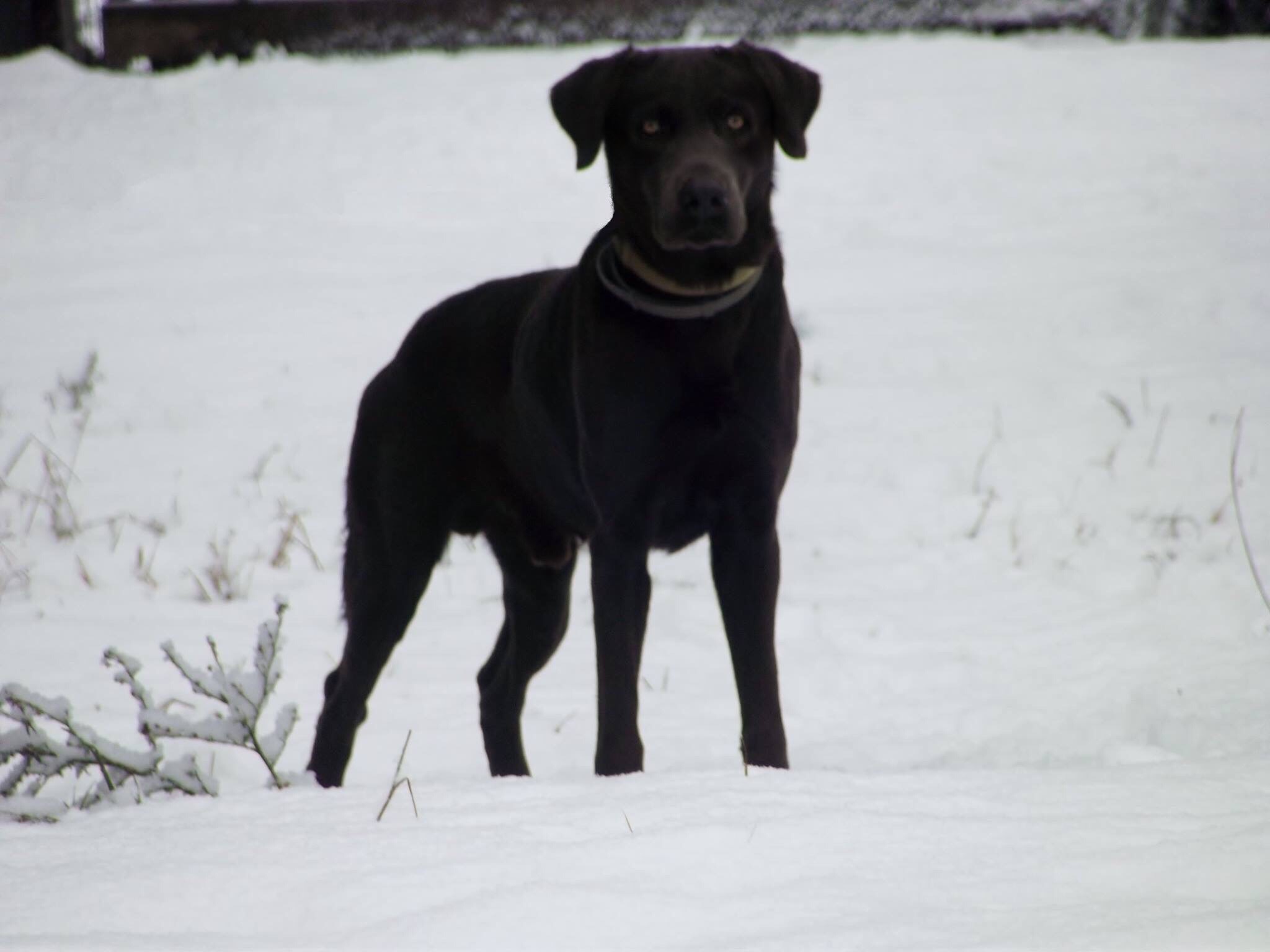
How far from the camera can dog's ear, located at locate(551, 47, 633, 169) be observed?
10.0ft

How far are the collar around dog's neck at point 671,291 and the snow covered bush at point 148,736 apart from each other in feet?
3.41

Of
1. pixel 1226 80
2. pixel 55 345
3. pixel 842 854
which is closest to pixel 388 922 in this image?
pixel 842 854

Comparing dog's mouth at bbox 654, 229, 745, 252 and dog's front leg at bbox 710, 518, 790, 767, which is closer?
dog's mouth at bbox 654, 229, 745, 252

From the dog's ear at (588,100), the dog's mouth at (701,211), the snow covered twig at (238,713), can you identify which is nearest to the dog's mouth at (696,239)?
the dog's mouth at (701,211)

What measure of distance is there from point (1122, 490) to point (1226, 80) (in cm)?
535

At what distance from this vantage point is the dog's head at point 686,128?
293 centimetres

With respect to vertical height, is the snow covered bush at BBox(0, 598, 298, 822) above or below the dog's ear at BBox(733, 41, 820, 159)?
below

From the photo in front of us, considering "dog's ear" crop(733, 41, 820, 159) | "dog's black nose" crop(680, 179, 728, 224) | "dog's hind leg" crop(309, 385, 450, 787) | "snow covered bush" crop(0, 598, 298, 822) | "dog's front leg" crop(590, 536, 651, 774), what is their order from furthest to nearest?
"dog's hind leg" crop(309, 385, 450, 787)
"dog's ear" crop(733, 41, 820, 159)
"dog's front leg" crop(590, 536, 651, 774)
"dog's black nose" crop(680, 179, 728, 224)
"snow covered bush" crop(0, 598, 298, 822)

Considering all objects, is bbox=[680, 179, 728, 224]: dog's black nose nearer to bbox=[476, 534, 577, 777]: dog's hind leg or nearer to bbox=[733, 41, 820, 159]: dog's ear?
bbox=[733, 41, 820, 159]: dog's ear

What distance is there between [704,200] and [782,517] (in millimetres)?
2711

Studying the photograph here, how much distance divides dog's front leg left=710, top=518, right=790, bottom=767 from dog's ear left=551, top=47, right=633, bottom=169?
876 mm

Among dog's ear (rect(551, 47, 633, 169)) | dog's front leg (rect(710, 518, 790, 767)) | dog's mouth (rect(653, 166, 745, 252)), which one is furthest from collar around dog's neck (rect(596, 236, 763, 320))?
dog's front leg (rect(710, 518, 790, 767))

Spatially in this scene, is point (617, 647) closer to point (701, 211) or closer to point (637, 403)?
point (637, 403)

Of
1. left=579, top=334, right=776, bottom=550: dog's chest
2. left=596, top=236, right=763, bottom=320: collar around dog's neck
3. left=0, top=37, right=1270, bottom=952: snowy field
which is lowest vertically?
left=0, top=37, right=1270, bottom=952: snowy field
